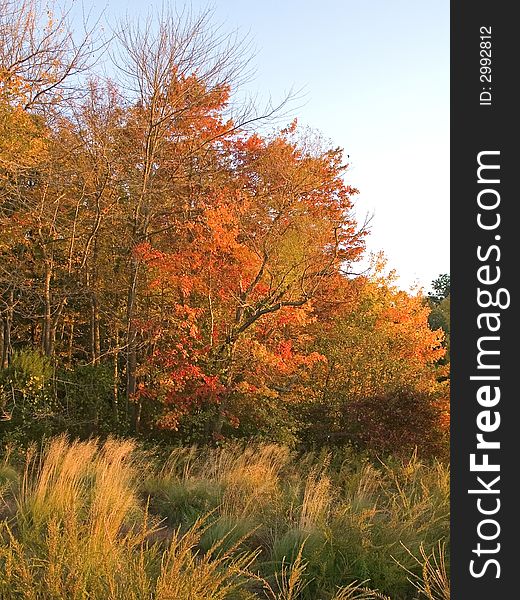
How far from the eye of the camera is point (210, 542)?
5426 millimetres

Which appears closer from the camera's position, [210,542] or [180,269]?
[210,542]

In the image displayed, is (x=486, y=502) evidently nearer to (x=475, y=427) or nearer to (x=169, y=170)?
(x=475, y=427)

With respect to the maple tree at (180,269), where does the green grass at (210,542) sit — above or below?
below

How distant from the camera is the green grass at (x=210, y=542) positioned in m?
3.50

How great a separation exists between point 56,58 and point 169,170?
322cm

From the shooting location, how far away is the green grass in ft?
11.5

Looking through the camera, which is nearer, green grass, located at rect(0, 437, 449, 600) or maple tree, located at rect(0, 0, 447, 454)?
green grass, located at rect(0, 437, 449, 600)

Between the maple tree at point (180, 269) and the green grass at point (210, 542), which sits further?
the maple tree at point (180, 269)

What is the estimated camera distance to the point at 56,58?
508 inches

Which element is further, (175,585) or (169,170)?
(169,170)

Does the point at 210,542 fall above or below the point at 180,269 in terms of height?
below

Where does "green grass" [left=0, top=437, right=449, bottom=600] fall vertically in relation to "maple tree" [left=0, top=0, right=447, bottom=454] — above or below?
below

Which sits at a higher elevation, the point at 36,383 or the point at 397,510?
the point at 36,383

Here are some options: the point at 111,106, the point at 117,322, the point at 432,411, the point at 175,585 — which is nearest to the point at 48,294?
the point at 117,322
